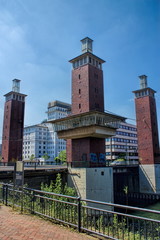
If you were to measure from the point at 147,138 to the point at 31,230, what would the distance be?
37.7m

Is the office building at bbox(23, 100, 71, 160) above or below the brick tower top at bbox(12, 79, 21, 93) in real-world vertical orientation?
below

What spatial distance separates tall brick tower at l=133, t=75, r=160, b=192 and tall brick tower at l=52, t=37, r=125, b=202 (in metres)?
14.5

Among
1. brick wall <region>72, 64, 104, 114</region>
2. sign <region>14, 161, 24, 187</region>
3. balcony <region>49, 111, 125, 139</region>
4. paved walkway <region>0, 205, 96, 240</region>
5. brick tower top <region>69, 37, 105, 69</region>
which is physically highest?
brick tower top <region>69, 37, 105, 69</region>

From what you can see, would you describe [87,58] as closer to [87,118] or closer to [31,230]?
[87,118]

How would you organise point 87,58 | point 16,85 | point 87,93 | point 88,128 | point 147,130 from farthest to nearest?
point 16,85
point 147,130
point 87,58
point 87,93
point 88,128

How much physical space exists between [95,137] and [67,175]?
6604 mm

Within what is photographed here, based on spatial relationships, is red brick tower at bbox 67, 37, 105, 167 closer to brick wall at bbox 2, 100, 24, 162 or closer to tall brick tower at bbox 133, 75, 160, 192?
Answer: tall brick tower at bbox 133, 75, 160, 192

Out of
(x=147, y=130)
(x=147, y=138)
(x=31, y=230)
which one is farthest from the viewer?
(x=147, y=130)

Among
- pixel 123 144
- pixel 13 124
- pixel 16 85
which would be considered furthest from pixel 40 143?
pixel 13 124

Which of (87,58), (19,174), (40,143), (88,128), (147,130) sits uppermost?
(87,58)

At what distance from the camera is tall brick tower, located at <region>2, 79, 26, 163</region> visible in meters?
41.5

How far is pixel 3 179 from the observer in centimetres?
1992

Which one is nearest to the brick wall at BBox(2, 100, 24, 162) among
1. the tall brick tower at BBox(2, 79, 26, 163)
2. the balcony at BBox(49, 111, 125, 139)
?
the tall brick tower at BBox(2, 79, 26, 163)

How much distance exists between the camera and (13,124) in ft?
140
